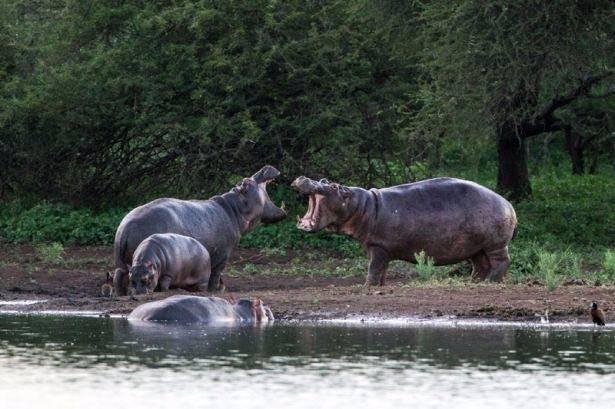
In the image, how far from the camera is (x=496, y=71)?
72.0 ft

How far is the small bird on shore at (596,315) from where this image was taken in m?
12.4

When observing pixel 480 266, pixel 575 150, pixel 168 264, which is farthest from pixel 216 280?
pixel 575 150

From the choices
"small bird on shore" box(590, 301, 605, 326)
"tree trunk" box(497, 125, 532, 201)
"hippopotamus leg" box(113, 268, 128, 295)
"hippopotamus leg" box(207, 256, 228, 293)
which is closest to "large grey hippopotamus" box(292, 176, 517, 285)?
"hippopotamus leg" box(207, 256, 228, 293)

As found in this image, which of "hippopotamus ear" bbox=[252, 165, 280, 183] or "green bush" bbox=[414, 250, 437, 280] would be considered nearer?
"green bush" bbox=[414, 250, 437, 280]

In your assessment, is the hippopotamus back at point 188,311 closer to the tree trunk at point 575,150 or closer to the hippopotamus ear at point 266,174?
the hippopotamus ear at point 266,174

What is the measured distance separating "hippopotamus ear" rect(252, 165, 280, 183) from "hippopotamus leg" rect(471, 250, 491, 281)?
8.97ft

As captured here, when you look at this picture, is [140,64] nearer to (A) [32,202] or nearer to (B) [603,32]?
(A) [32,202]

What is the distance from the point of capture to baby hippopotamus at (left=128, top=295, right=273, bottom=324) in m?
12.7

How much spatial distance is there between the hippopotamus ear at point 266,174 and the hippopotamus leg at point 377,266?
7.31ft

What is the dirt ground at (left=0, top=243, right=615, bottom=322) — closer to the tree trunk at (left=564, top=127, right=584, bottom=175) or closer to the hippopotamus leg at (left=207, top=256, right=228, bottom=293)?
the hippopotamus leg at (left=207, top=256, right=228, bottom=293)

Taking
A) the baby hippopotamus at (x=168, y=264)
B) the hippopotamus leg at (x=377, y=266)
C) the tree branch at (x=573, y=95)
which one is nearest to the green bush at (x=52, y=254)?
the baby hippopotamus at (x=168, y=264)

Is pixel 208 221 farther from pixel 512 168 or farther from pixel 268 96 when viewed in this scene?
pixel 512 168

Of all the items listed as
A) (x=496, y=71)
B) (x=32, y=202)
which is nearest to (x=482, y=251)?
(x=496, y=71)

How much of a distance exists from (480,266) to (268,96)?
299 inches
